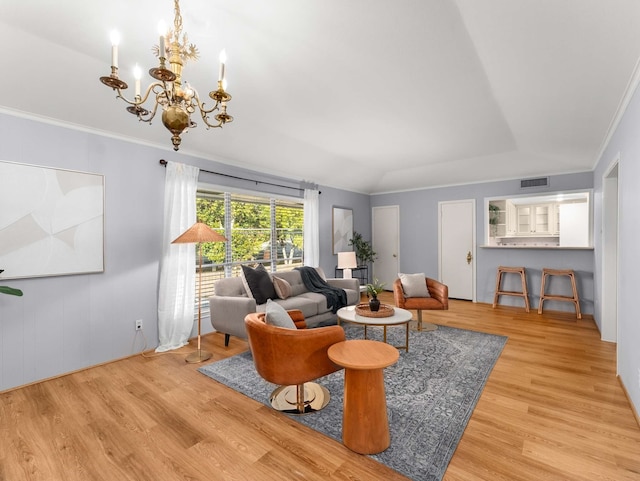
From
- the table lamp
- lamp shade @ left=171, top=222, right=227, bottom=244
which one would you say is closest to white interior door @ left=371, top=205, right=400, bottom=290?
the table lamp

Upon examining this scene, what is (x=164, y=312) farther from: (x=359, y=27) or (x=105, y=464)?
(x=359, y=27)

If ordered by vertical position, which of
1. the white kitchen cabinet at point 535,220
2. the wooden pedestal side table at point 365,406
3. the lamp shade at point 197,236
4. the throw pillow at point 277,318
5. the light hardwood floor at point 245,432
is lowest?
the light hardwood floor at point 245,432

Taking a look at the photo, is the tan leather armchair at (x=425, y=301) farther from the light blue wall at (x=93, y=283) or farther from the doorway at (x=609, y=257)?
the light blue wall at (x=93, y=283)

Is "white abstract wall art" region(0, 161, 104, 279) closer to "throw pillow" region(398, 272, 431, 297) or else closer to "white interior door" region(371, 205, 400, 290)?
"throw pillow" region(398, 272, 431, 297)

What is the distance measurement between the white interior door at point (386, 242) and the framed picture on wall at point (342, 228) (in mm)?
911

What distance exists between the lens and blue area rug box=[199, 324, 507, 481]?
185 cm

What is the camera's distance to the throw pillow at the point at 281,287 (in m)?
4.08

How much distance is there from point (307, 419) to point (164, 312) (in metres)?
2.31

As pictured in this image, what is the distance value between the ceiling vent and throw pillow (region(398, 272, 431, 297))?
298 centimetres

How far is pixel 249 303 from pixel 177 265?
3.58ft

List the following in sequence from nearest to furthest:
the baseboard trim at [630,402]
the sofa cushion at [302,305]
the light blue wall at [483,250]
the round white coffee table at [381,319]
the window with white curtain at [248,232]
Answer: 1. the baseboard trim at [630,402]
2. the round white coffee table at [381,319]
3. the sofa cushion at [302,305]
4. the window with white curtain at [248,232]
5. the light blue wall at [483,250]

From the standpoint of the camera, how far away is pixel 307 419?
221cm

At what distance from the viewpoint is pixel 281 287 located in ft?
13.4

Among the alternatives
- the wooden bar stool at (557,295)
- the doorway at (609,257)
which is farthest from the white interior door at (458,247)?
the doorway at (609,257)
